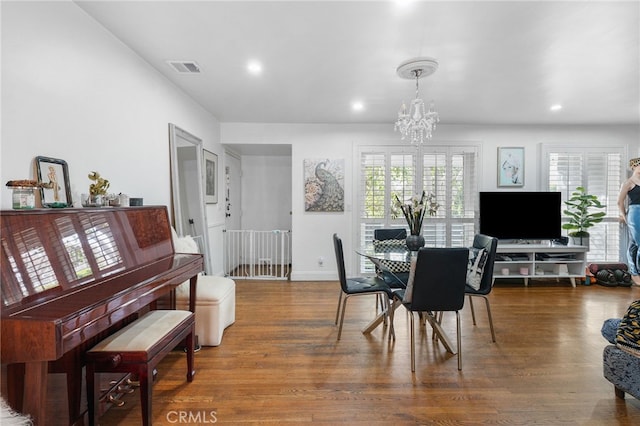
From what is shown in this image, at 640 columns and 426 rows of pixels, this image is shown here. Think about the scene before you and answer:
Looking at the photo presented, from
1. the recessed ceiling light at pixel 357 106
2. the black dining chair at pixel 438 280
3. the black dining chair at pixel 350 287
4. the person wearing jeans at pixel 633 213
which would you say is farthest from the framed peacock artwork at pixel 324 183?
the person wearing jeans at pixel 633 213

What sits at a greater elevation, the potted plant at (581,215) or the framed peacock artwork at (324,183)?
the framed peacock artwork at (324,183)

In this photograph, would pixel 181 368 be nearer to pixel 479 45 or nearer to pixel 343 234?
pixel 343 234

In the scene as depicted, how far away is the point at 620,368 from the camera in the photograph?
1.88 m

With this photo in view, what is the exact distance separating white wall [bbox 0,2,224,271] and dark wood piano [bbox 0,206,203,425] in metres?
0.36

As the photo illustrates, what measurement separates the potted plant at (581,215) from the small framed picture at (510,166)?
79cm

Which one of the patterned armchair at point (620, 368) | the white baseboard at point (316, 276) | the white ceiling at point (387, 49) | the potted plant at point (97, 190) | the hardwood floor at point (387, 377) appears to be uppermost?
the white ceiling at point (387, 49)

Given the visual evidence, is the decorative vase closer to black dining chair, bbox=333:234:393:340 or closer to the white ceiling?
black dining chair, bbox=333:234:393:340

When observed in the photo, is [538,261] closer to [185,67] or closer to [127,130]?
[185,67]

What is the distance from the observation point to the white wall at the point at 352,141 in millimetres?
4926

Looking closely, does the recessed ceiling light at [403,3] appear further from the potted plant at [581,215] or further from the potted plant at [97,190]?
the potted plant at [581,215]

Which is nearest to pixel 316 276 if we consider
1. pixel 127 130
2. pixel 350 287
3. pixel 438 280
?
pixel 350 287

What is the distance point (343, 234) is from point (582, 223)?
12.2 feet

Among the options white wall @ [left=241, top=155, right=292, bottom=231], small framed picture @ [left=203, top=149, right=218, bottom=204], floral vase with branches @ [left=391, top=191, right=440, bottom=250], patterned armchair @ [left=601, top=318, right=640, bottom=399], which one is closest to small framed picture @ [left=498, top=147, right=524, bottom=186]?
floral vase with branches @ [left=391, top=191, right=440, bottom=250]

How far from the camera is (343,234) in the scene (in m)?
4.96
